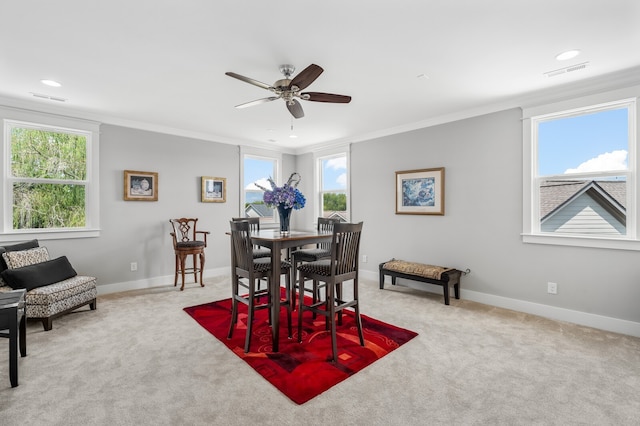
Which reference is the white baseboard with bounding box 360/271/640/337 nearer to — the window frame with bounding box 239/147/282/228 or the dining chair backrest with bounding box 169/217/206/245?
the window frame with bounding box 239/147/282/228

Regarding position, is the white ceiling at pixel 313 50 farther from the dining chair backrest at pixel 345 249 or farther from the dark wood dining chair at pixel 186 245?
the dark wood dining chair at pixel 186 245

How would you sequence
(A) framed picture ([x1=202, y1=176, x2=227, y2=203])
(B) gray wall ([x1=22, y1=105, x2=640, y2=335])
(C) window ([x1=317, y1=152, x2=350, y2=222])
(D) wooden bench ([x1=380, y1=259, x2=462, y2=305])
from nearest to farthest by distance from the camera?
(B) gray wall ([x1=22, y1=105, x2=640, y2=335]) → (D) wooden bench ([x1=380, y1=259, x2=462, y2=305]) → (A) framed picture ([x1=202, y1=176, x2=227, y2=203]) → (C) window ([x1=317, y1=152, x2=350, y2=222])

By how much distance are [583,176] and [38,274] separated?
19.1 ft

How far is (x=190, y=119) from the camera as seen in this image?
442 cm

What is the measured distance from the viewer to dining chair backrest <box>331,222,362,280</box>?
2516mm

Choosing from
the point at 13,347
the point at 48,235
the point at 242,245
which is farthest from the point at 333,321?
the point at 48,235

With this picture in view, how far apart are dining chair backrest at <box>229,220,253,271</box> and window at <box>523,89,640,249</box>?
10.3 ft

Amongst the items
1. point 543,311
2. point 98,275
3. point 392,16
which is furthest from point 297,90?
point 98,275

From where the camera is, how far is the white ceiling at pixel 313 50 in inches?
79.0

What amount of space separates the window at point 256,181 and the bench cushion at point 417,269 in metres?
2.62

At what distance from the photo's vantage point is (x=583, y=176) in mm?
3285

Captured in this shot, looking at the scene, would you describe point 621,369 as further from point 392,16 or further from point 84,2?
point 84,2

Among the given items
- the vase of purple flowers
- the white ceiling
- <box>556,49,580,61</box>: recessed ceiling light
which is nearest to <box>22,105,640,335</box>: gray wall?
the white ceiling

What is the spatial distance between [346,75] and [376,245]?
9.68 feet
